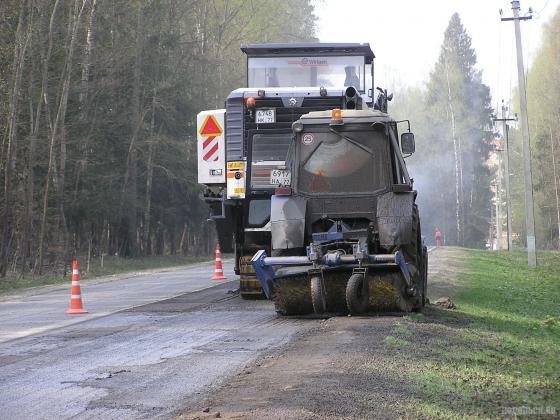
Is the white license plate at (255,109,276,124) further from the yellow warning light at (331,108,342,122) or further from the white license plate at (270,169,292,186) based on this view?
the yellow warning light at (331,108,342,122)

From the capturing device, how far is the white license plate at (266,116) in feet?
59.9

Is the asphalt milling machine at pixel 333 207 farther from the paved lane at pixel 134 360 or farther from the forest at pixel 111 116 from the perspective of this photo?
the forest at pixel 111 116

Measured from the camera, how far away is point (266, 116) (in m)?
18.3

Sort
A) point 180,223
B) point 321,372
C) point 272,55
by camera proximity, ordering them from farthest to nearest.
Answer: point 180,223, point 272,55, point 321,372

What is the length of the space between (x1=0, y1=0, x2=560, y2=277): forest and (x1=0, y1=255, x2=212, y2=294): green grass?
2.52ft

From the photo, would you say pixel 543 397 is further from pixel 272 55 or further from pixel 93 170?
pixel 93 170

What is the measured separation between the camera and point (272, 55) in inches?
787

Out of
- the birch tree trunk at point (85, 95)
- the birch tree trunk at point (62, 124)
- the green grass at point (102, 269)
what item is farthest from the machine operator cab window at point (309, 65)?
the birch tree trunk at point (85, 95)

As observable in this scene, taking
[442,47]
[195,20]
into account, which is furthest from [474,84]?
[195,20]

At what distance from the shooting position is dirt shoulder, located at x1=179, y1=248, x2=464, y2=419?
732 cm

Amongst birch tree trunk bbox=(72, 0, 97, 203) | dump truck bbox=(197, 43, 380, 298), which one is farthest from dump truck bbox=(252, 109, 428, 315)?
birch tree trunk bbox=(72, 0, 97, 203)

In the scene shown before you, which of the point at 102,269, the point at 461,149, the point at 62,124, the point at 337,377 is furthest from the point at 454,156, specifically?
the point at 337,377

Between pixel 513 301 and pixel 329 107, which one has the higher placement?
pixel 329 107

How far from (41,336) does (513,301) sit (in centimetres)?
1022
